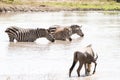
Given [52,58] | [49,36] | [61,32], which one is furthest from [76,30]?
[52,58]

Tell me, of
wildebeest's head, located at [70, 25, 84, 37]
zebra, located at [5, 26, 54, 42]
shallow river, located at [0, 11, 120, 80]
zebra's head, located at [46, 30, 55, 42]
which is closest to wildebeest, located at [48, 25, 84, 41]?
shallow river, located at [0, 11, 120, 80]

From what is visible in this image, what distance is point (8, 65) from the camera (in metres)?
15.1

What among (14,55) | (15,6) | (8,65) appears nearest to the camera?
(8,65)

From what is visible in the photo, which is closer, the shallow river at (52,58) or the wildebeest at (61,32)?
the shallow river at (52,58)

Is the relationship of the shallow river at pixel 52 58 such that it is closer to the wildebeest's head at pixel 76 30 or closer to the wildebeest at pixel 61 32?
the wildebeest's head at pixel 76 30

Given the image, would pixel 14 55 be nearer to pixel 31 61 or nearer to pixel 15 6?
pixel 31 61

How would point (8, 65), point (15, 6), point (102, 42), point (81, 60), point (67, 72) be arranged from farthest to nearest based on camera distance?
point (15, 6)
point (102, 42)
point (8, 65)
point (67, 72)
point (81, 60)

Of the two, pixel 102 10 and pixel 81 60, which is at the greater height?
pixel 81 60

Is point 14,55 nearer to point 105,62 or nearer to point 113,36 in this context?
point 105,62

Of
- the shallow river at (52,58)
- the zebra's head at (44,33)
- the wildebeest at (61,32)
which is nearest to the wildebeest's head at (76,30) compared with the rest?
the shallow river at (52,58)

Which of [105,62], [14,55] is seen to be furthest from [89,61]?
[14,55]

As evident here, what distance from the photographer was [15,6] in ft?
152

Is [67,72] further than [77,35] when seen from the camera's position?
No

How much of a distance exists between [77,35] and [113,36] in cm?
213
